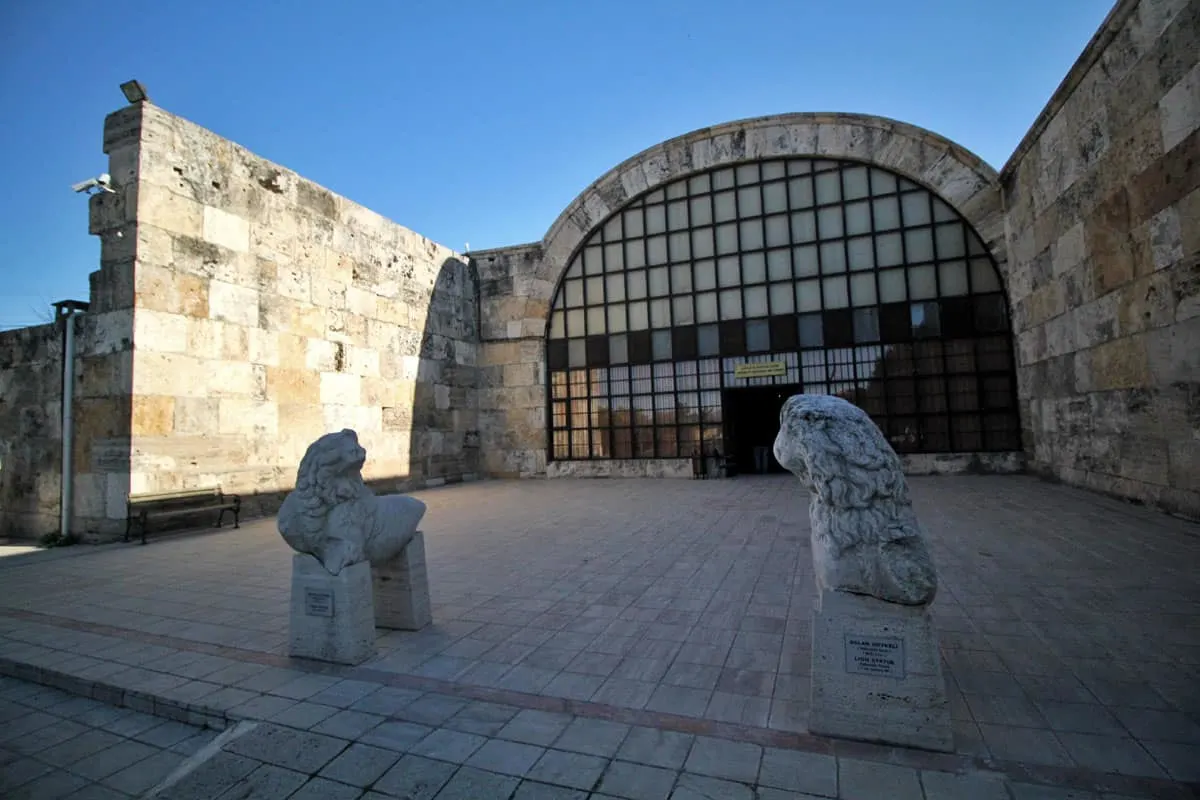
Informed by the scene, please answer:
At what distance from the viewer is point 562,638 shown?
379 centimetres

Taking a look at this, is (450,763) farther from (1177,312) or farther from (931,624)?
(1177,312)

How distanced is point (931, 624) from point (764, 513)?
5888 millimetres

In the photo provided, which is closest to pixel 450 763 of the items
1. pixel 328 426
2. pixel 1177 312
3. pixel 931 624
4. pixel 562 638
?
pixel 562 638

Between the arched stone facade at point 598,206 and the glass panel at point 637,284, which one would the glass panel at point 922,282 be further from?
the glass panel at point 637,284

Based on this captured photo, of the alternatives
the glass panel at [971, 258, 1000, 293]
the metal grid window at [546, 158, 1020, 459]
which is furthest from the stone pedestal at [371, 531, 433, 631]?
the glass panel at [971, 258, 1000, 293]

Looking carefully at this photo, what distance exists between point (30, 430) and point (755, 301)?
43.8 feet

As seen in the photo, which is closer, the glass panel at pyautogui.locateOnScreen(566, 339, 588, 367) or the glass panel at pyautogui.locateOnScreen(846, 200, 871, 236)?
the glass panel at pyautogui.locateOnScreen(846, 200, 871, 236)

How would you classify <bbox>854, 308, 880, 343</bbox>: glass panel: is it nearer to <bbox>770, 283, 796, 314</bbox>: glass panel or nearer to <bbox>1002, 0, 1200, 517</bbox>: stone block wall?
<bbox>770, 283, 796, 314</bbox>: glass panel

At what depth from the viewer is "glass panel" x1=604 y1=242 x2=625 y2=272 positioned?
14.5m

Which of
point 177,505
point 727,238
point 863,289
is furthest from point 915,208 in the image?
point 177,505

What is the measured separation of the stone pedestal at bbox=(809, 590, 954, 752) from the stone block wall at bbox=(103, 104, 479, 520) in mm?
8916

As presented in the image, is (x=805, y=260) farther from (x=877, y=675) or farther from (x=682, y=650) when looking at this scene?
(x=877, y=675)

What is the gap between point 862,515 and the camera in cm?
252

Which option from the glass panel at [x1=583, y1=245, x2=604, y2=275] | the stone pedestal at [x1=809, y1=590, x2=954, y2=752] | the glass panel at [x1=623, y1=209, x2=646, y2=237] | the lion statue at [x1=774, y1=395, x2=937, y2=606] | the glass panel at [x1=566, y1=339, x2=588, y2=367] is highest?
the glass panel at [x1=623, y1=209, x2=646, y2=237]
